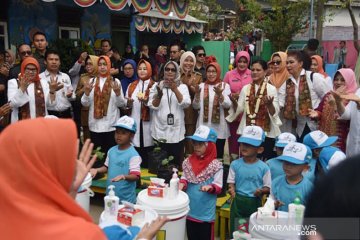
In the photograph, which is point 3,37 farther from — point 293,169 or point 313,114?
point 293,169

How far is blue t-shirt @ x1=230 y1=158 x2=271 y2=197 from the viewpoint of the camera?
Result: 3213 millimetres

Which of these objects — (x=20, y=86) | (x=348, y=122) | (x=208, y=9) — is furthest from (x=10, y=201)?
(x=208, y=9)

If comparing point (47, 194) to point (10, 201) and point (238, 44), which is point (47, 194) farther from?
point (238, 44)

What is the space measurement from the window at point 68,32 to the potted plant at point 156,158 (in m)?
5.18

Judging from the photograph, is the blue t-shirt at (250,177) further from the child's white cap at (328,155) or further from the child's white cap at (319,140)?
the child's white cap at (319,140)

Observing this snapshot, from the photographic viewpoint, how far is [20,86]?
14.4ft

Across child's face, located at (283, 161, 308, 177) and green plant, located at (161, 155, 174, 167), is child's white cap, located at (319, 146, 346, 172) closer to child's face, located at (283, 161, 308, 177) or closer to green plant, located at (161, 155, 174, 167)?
child's face, located at (283, 161, 308, 177)

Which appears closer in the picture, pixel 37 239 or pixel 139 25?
pixel 37 239

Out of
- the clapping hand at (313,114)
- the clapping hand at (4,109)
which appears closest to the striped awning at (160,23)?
the clapping hand at (4,109)

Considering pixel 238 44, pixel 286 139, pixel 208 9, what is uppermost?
pixel 208 9

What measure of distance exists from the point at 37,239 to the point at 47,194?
0.16m

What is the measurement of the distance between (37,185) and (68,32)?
330 inches

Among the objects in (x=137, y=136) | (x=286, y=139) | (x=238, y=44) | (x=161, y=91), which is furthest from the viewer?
(x=238, y=44)

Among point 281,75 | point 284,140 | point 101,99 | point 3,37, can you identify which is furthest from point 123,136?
point 3,37
